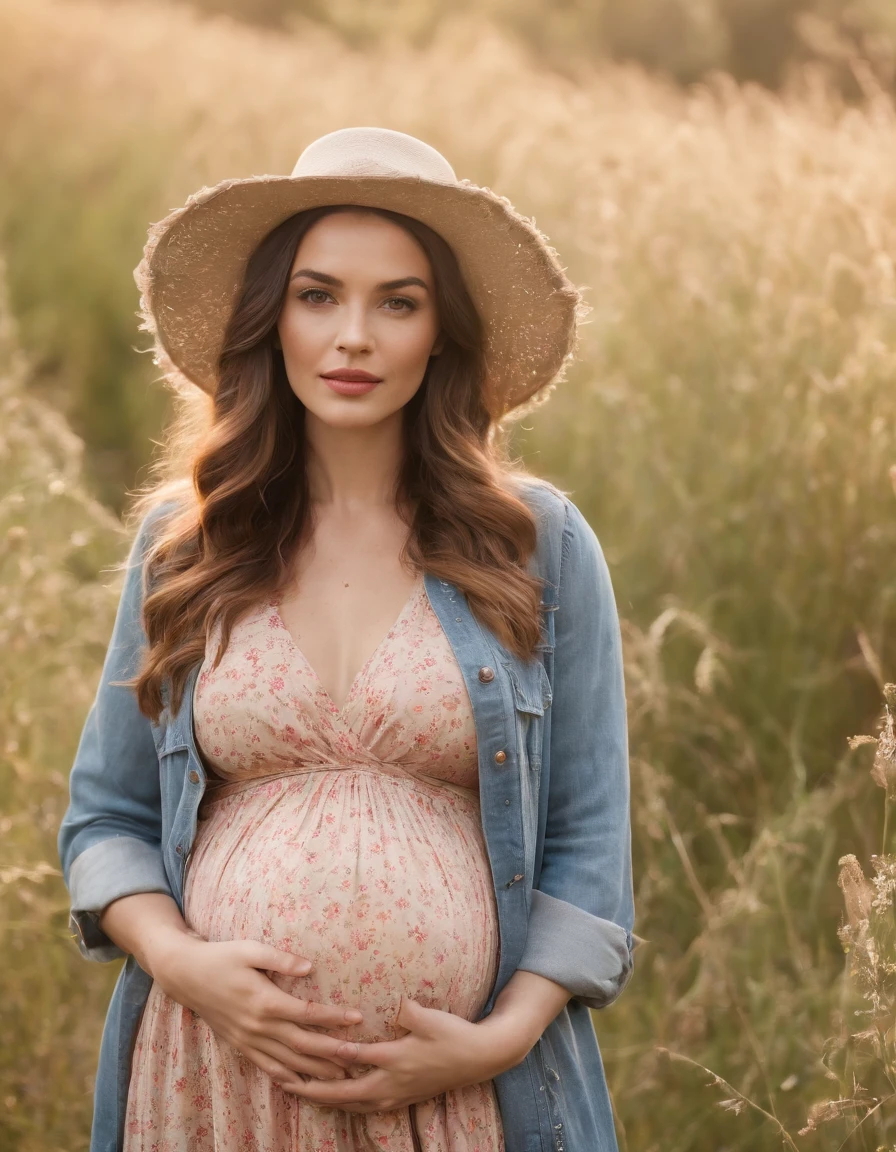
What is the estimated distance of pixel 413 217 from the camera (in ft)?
6.64

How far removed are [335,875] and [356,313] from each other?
845 millimetres

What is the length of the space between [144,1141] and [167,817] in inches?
19.0

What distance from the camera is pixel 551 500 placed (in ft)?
6.96

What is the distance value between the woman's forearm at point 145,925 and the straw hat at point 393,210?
3.02 feet

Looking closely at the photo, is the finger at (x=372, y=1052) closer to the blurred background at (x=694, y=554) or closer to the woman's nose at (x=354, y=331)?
the blurred background at (x=694, y=554)

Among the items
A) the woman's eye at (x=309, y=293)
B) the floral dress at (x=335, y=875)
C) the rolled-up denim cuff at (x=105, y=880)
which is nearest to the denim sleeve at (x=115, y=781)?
the rolled-up denim cuff at (x=105, y=880)

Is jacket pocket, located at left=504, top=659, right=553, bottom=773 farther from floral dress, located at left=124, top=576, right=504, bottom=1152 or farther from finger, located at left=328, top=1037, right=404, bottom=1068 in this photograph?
finger, located at left=328, top=1037, right=404, bottom=1068

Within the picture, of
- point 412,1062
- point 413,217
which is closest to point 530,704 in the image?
point 412,1062

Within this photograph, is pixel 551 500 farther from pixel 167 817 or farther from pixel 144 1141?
pixel 144 1141

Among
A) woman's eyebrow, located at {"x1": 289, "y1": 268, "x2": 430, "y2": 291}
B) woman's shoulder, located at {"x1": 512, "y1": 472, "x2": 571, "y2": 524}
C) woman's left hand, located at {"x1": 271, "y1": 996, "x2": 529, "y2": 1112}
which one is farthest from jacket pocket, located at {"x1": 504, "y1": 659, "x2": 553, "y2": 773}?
woman's eyebrow, located at {"x1": 289, "y1": 268, "x2": 430, "y2": 291}

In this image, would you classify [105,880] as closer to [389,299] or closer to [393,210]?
[389,299]

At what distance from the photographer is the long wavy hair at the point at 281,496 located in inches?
79.6

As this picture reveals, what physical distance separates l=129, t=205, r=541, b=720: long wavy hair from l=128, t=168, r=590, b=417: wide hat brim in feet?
0.14

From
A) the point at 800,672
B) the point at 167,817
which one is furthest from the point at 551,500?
the point at 800,672
